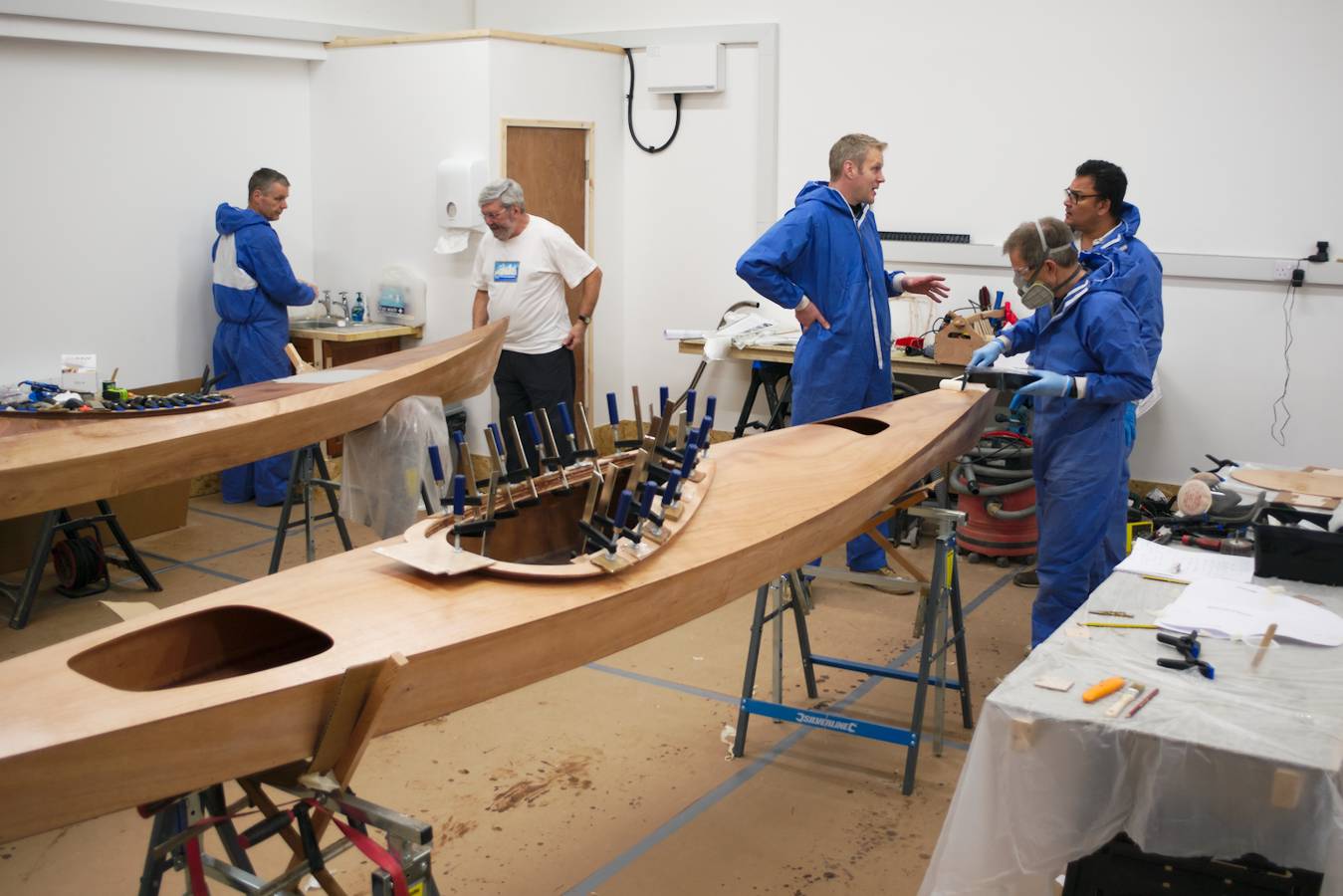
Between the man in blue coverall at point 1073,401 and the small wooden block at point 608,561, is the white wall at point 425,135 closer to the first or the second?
the man in blue coverall at point 1073,401

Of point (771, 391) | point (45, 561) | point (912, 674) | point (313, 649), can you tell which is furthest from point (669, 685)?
point (771, 391)

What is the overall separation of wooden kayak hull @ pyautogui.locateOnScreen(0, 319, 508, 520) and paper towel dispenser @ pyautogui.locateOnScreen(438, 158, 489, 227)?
1966 mm

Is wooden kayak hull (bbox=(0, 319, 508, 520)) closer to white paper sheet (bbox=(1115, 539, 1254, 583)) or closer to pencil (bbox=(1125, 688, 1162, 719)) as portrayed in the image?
white paper sheet (bbox=(1115, 539, 1254, 583))

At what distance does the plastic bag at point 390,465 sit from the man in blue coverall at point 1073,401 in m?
2.22

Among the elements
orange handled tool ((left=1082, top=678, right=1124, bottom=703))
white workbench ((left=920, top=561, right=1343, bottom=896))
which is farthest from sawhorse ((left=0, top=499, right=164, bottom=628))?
orange handled tool ((left=1082, top=678, right=1124, bottom=703))

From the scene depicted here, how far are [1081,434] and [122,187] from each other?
5.00 m

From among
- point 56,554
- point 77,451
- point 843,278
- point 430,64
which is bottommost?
point 56,554

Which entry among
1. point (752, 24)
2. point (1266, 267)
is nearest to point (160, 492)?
point (752, 24)

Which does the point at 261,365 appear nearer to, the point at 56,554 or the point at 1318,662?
the point at 56,554

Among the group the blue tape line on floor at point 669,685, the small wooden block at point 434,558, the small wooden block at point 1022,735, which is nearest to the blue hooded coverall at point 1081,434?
the blue tape line on floor at point 669,685

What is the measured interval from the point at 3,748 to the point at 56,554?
13.0 feet

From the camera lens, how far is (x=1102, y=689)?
7.19ft

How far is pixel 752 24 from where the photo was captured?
7023 mm

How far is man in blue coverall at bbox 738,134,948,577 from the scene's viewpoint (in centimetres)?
470
